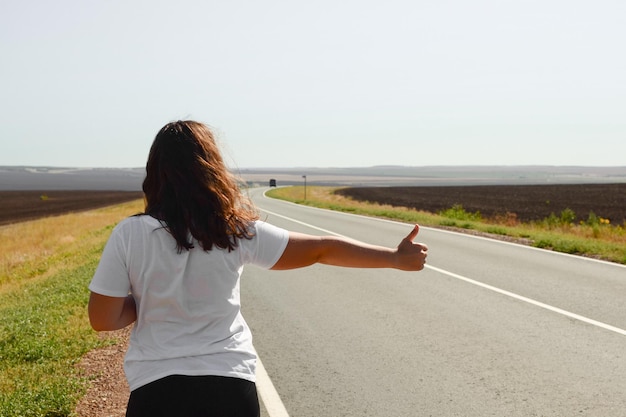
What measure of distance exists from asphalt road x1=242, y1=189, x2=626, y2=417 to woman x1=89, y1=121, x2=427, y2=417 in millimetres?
2985

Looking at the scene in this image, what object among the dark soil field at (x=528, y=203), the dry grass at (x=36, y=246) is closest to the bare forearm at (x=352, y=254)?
the dry grass at (x=36, y=246)

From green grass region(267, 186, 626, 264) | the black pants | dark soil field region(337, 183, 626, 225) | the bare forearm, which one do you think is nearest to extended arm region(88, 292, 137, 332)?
the black pants

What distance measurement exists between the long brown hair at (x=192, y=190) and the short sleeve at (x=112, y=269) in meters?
0.15

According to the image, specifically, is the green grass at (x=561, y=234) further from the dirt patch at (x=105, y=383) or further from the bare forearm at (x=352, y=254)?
the bare forearm at (x=352, y=254)

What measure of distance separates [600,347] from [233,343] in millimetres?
5617

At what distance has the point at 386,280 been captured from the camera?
1111 centimetres

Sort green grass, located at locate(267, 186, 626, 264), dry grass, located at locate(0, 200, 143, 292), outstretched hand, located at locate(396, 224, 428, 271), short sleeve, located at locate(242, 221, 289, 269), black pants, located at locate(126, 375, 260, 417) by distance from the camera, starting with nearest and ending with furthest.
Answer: black pants, located at locate(126, 375, 260, 417)
short sleeve, located at locate(242, 221, 289, 269)
outstretched hand, located at locate(396, 224, 428, 271)
green grass, located at locate(267, 186, 626, 264)
dry grass, located at locate(0, 200, 143, 292)

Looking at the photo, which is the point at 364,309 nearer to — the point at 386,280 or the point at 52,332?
the point at 386,280

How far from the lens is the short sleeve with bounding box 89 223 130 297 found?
2.04 meters

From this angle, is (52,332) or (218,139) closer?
(218,139)

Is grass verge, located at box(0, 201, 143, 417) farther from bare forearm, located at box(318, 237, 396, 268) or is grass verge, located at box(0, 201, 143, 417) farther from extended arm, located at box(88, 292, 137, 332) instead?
bare forearm, located at box(318, 237, 396, 268)

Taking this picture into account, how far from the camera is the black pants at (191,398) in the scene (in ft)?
6.64

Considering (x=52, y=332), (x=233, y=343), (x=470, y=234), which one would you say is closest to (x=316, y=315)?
(x=52, y=332)

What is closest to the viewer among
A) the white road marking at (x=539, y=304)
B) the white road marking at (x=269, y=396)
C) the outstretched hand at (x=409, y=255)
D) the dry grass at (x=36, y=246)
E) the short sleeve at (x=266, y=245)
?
the short sleeve at (x=266, y=245)
